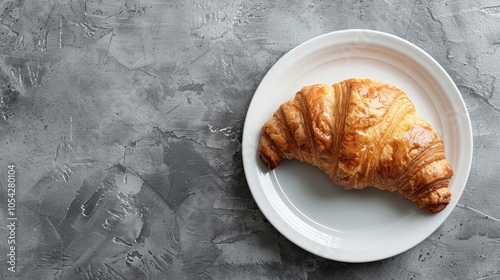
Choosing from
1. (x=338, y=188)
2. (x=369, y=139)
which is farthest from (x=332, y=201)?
(x=369, y=139)

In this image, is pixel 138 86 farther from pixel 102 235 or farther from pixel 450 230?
pixel 450 230

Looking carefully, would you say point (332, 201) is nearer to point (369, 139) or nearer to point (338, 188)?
point (338, 188)

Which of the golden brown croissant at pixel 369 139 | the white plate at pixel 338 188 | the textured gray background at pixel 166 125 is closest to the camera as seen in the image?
the golden brown croissant at pixel 369 139

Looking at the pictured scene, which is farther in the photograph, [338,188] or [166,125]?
[166,125]

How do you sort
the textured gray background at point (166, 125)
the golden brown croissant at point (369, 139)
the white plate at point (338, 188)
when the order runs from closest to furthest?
1. the golden brown croissant at point (369, 139)
2. the white plate at point (338, 188)
3. the textured gray background at point (166, 125)

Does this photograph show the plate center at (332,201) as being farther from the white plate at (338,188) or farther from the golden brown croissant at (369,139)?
the golden brown croissant at (369,139)

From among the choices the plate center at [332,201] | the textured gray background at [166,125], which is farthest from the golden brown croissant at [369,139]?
the textured gray background at [166,125]
